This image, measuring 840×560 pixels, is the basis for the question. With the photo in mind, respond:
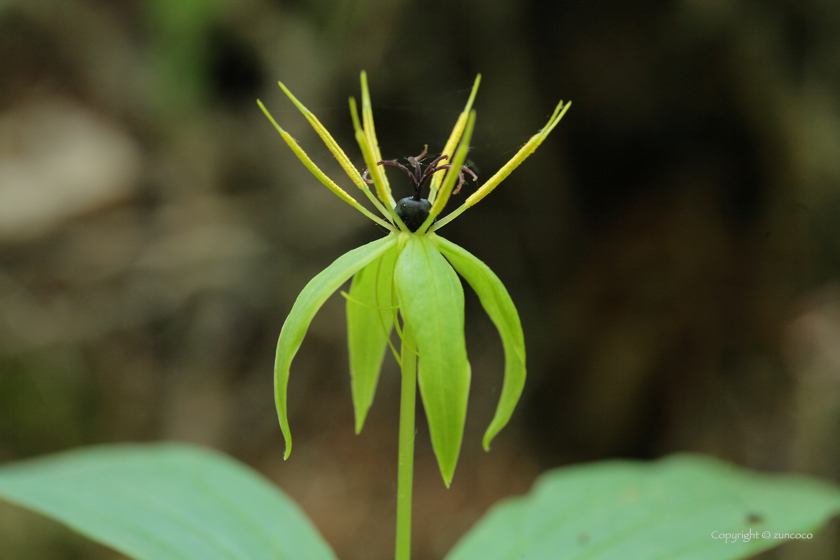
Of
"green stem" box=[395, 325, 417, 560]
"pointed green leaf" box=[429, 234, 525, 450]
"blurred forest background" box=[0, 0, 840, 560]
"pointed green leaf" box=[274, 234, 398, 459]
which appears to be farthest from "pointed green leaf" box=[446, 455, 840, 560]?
"blurred forest background" box=[0, 0, 840, 560]

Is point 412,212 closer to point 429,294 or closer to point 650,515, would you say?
point 429,294

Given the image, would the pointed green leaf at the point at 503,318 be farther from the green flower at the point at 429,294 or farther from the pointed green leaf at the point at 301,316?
the pointed green leaf at the point at 301,316

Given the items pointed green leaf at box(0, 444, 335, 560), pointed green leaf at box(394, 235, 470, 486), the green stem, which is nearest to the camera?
pointed green leaf at box(394, 235, 470, 486)

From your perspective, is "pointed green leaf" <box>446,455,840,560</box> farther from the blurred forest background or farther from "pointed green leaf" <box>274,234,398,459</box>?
the blurred forest background

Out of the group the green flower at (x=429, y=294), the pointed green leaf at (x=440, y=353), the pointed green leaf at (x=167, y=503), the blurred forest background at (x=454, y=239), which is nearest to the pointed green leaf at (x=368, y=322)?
the green flower at (x=429, y=294)

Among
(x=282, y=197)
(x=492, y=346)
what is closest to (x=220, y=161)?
(x=282, y=197)

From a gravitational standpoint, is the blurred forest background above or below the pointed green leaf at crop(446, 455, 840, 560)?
above

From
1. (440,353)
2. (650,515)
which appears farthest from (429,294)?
(650,515)
